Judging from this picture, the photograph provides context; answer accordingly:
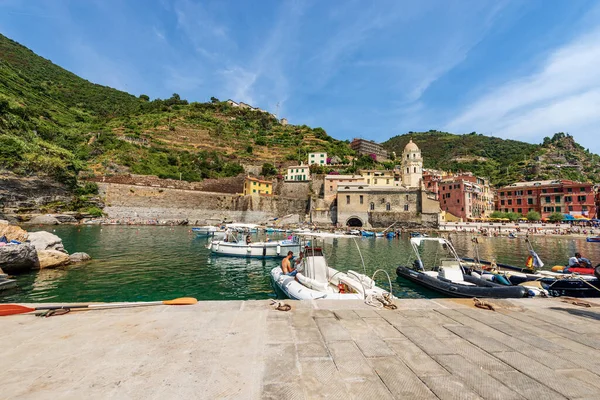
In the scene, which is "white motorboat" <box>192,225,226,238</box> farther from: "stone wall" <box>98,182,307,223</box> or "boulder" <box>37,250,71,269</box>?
"stone wall" <box>98,182,307,223</box>

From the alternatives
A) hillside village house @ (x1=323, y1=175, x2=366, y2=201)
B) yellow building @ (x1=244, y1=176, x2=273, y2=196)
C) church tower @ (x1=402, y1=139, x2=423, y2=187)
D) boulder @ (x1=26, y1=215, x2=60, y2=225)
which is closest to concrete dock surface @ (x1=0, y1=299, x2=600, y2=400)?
boulder @ (x1=26, y1=215, x2=60, y2=225)

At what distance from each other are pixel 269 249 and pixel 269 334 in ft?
49.8

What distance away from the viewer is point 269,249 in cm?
1875

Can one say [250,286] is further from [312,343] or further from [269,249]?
[312,343]

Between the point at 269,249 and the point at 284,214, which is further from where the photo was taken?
the point at 284,214

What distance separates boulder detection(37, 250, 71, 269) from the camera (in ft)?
42.2

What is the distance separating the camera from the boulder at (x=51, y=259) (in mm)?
12859

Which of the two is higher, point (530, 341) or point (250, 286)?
point (530, 341)

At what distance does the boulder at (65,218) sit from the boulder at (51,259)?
110 ft

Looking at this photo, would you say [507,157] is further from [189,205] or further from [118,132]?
[118,132]

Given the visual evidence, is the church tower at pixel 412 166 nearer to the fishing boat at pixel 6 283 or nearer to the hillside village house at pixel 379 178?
the hillside village house at pixel 379 178

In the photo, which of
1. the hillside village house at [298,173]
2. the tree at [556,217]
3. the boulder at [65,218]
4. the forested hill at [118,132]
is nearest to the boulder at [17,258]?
the boulder at [65,218]

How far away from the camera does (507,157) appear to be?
104 meters

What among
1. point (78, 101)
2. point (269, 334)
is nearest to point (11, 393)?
point (269, 334)
